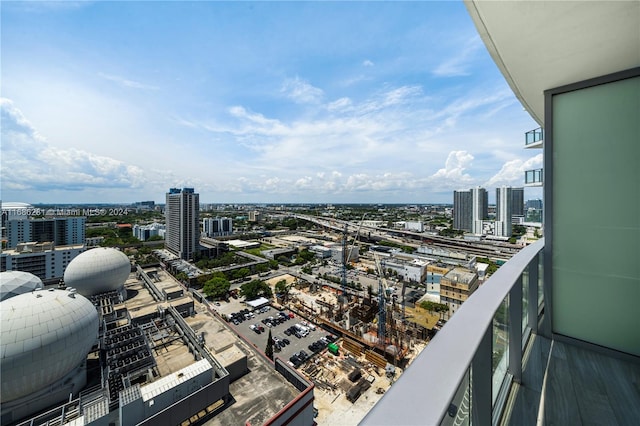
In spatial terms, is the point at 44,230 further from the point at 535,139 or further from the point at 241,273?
the point at 535,139

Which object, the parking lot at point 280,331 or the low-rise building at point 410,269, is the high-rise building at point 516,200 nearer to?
the low-rise building at point 410,269

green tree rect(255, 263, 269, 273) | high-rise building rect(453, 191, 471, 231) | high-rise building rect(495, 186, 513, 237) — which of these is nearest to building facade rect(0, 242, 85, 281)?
green tree rect(255, 263, 269, 273)

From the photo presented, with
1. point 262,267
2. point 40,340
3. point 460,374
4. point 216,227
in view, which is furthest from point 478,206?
point 40,340

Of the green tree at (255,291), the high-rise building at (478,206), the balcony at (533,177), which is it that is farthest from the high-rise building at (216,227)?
the balcony at (533,177)

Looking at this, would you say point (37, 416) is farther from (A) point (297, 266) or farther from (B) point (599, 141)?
(A) point (297, 266)

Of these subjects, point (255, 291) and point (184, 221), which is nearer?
point (255, 291)
